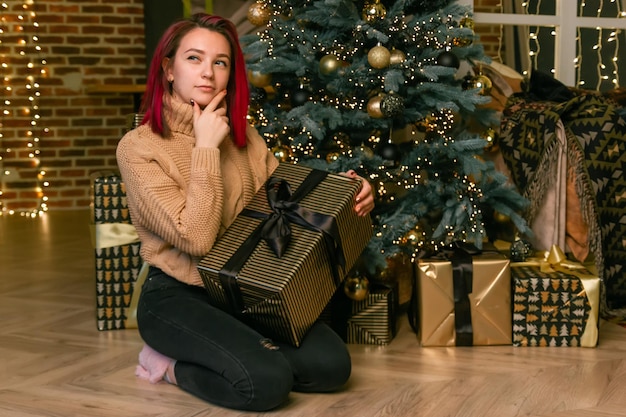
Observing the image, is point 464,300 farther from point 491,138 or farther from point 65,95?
point 65,95

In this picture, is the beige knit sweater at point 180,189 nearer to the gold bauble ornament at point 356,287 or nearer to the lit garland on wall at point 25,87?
the gold bauble ornament at point 356,287

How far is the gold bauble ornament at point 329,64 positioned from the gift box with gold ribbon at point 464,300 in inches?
25.6

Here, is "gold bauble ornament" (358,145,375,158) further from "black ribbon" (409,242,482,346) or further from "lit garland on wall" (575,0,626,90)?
"lit garland on wall" (575,0,626,90)

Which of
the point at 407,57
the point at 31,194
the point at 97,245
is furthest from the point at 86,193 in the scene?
the point at 407,57

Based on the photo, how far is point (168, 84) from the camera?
7.22 feet

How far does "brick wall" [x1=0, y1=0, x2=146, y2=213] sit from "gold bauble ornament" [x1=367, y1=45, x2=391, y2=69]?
3442 millimetres

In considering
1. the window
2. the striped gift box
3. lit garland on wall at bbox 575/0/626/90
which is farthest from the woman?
lit garland on wall at bbox 575/0/626/90

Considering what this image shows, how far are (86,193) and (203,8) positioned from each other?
2.65m

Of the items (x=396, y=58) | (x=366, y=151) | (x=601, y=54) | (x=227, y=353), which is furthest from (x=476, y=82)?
(x=227, y=353)

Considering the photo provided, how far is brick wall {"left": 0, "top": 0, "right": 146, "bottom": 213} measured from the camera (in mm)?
5598

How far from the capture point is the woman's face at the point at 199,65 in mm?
2143

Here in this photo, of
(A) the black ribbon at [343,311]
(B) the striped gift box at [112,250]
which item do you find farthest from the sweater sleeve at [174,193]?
(A) the black ribbon at [343,311]

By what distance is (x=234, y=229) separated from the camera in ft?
6.79

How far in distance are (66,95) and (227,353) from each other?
13.7ft
